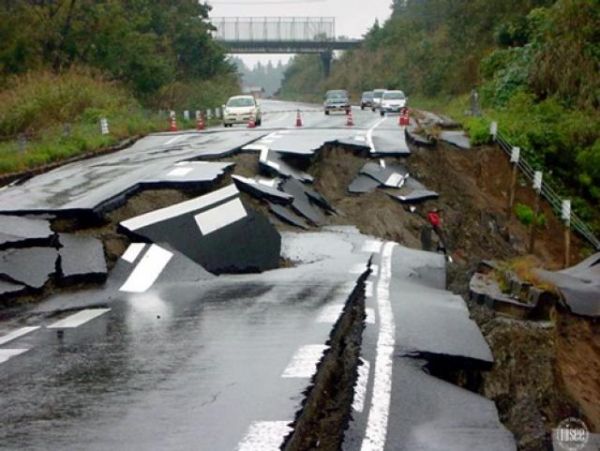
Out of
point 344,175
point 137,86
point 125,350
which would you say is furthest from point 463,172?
point 137,86

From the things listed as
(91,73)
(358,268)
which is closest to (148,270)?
(358,268)

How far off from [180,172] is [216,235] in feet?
14.3

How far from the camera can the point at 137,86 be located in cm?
4725

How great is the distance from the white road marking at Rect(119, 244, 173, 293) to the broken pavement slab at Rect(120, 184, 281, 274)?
7.3 inches

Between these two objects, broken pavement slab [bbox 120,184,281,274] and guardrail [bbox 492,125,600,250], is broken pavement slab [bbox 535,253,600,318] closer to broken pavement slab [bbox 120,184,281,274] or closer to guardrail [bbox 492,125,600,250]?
broken pavement slab [bbox 120,184,281,274]

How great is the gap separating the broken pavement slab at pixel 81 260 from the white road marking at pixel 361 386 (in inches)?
166

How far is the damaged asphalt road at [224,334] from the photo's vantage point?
5.08m

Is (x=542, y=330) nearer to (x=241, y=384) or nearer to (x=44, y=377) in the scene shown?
(x=241, y=384)

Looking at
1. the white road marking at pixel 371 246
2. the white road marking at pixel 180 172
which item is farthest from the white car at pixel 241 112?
the white road marking at pixel 371 246

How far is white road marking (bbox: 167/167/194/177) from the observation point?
14469 mm

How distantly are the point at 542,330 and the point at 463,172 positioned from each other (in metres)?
Answer: 16.3

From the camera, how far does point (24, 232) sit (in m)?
10.2

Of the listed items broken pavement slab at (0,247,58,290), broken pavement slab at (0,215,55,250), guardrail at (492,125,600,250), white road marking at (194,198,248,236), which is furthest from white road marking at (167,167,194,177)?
guardrail at (492,125,600,250)

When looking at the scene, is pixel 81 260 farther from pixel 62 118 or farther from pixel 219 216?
pixel 62 118
